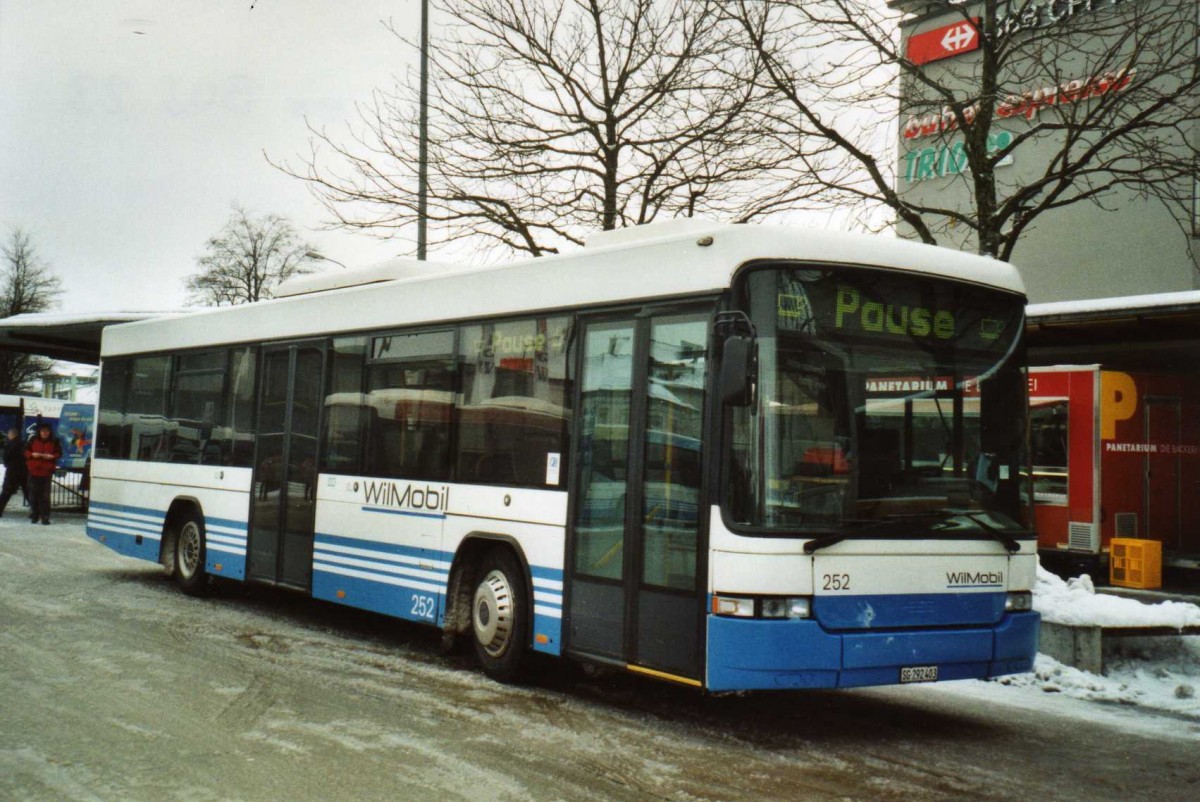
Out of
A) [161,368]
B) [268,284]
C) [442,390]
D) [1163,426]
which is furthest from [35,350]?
[268,284]

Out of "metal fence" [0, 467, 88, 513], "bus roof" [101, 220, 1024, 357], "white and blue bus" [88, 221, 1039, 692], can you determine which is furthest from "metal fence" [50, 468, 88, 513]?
"white and blue bus" [88, 221, 1039, 692]

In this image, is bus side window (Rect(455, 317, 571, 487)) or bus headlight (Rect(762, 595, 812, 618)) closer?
bus headlight (Rect(762, 595, 812, 618))

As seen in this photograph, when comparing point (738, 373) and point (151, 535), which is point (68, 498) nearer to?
point (151, 535)

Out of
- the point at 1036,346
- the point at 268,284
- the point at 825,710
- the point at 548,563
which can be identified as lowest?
the point at 825,710

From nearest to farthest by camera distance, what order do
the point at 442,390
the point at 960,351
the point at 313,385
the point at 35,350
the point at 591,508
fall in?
the point at 960,351, the point at 591,508, the point at 442,390, the point at 313,385, the point at 35,350

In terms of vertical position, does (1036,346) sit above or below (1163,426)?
above

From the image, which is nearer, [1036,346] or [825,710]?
[825,710]

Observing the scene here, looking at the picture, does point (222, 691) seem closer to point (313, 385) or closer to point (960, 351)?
point (313, 385)

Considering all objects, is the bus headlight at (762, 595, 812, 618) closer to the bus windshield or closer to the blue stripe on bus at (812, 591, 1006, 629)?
the blue stripe on bus at (812, 591, 1006, 629)

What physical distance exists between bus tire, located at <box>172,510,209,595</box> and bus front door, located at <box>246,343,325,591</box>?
3.92 feet

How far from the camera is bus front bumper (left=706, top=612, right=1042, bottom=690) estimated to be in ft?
21.5

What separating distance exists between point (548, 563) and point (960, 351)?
2954 mm

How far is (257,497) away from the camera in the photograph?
460 inches

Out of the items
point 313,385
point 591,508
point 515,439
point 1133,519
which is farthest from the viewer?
point 1133,519
